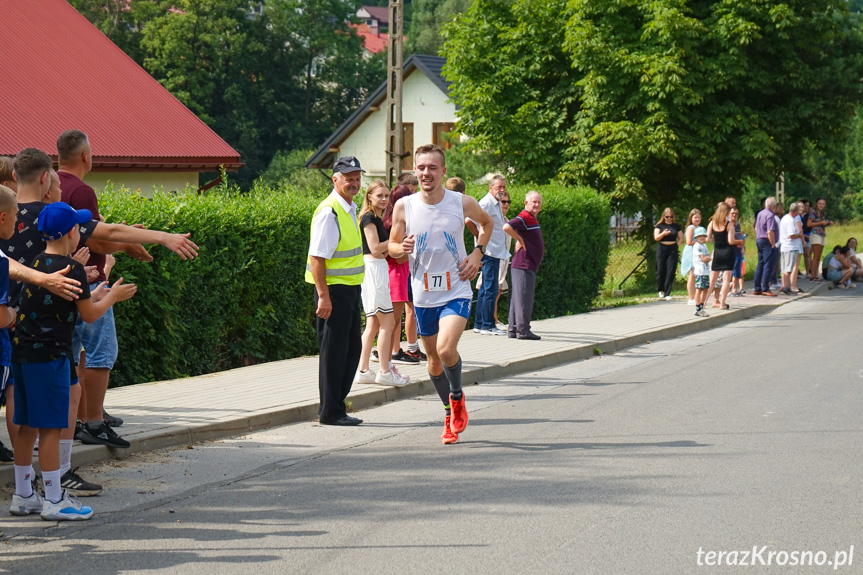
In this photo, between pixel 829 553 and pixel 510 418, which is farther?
pixel 510 418

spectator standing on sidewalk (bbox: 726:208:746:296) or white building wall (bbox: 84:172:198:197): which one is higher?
white building wall (bbox: 84:172:198:197)

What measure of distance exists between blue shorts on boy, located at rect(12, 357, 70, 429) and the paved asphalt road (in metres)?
0.56

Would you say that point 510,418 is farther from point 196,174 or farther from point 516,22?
point 516,22

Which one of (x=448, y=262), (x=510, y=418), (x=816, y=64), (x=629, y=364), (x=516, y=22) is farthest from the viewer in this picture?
(x=516, y=22)

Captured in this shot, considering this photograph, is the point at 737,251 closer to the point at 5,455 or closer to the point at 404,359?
the point at 404,359

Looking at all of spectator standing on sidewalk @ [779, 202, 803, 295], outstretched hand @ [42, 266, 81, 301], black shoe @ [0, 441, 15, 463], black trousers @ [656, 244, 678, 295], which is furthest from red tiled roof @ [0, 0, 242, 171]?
outstretched hand @ [42, 266, 81, 301]

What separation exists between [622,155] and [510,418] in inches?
676

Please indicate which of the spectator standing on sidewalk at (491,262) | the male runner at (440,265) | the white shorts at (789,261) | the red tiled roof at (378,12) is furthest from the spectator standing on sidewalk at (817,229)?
the red tiled roof at (378,12)

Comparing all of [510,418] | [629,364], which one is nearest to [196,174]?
[629,364]

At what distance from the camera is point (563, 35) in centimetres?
2786

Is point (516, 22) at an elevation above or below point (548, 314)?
above

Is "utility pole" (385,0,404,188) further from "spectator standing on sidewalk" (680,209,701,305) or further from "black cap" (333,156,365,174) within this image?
"black cap" (333,156,365,174)

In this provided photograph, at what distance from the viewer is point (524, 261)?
555 inches

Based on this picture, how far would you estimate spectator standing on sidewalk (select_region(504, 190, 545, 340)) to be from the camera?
1402cm
